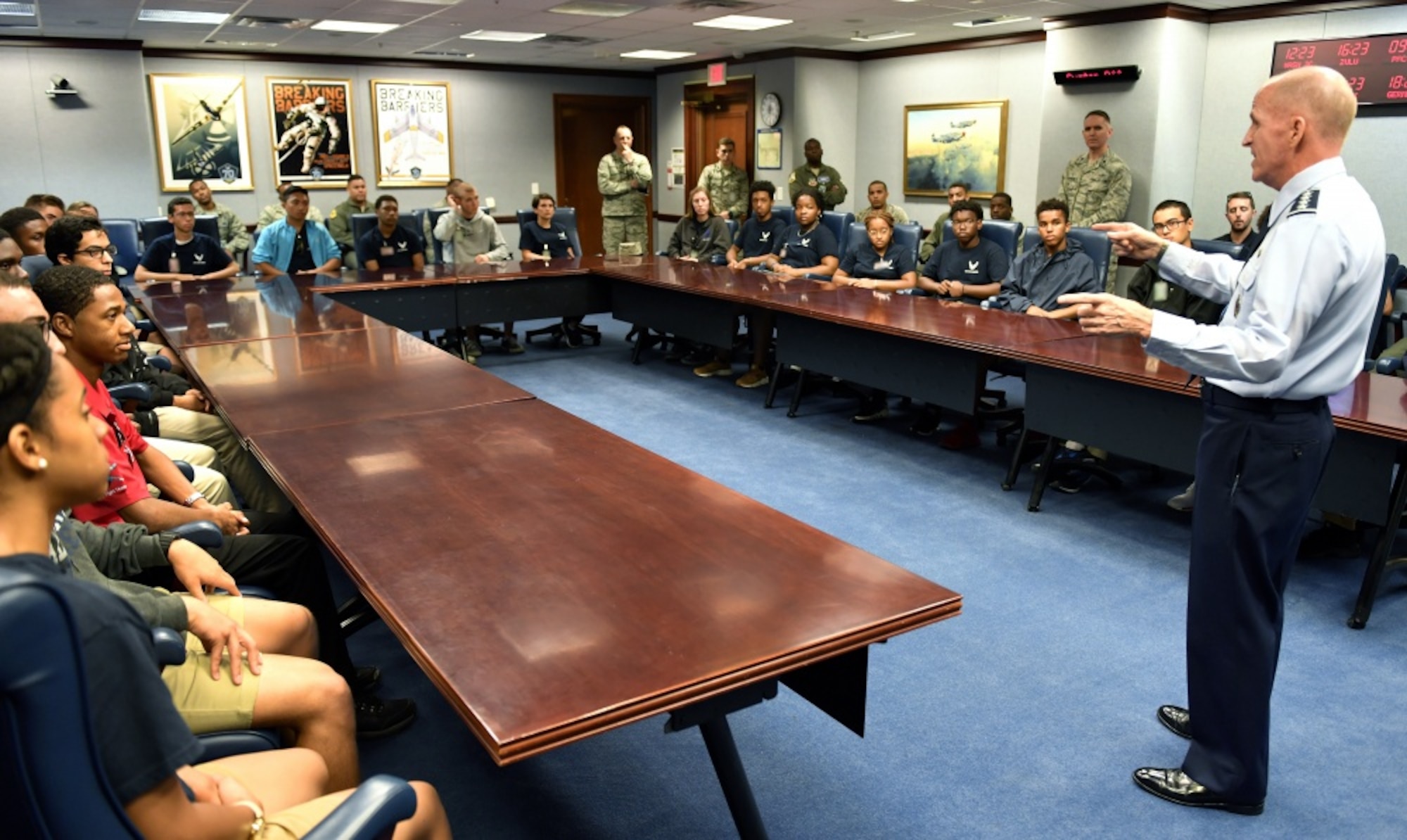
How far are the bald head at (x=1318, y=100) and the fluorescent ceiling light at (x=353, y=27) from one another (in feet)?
24.7

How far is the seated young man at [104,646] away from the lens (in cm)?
93

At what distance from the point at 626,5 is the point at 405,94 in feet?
14.2

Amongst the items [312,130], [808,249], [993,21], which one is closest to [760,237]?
[808,249]

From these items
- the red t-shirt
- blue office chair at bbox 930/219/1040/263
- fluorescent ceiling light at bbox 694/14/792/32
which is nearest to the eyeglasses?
the red t-shirt

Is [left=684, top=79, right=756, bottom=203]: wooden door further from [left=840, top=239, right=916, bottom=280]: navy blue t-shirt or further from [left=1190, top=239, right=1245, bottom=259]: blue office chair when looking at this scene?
[left=1190, top=239, right=1245, bottom=259]: blue office chair

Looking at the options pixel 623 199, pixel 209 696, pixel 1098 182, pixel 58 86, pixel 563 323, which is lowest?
pixel 563 323

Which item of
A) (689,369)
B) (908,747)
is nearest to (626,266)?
(689,369)

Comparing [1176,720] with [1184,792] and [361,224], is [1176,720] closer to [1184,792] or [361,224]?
[1184,792]

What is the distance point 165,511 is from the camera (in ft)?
7.75

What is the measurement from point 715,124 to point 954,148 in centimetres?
300

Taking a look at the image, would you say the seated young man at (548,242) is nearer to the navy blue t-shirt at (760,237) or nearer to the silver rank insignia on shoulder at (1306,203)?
the navy blue t-shirt at (760,237)

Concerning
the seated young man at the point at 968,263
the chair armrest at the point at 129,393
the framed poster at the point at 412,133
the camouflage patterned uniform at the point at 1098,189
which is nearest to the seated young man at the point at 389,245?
the seated young man at the point at 968,263

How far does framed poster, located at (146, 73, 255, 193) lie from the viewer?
959cm

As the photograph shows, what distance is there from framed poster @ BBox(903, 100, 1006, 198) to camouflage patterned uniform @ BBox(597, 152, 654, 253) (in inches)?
106
